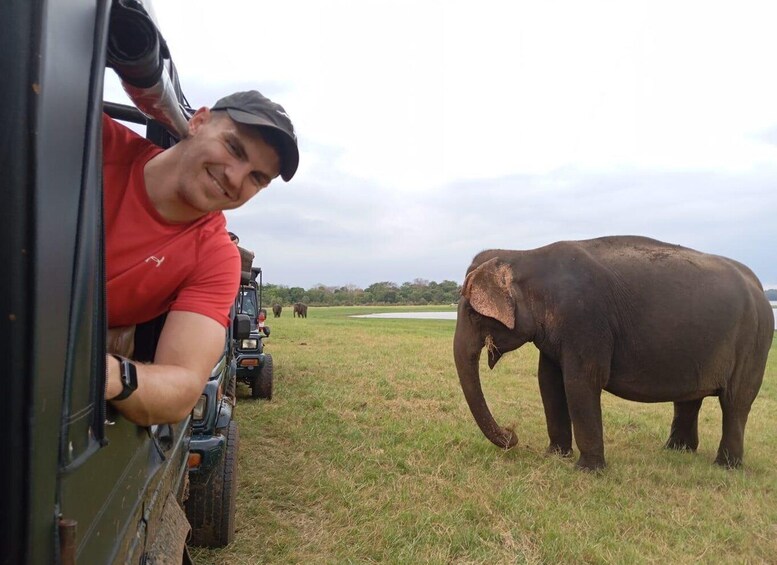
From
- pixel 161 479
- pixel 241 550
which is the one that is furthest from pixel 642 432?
pixel 161 479

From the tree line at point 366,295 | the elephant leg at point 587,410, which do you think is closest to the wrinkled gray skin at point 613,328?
the elephant leg at point 587,410

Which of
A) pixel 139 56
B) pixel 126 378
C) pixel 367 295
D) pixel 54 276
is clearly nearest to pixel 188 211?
pixel 139 56

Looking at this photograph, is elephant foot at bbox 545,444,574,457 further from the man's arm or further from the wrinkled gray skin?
the man's arm

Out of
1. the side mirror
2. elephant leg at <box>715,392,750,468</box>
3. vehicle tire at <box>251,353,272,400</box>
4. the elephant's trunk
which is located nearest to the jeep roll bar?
the side mirror

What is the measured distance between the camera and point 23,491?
0.85m

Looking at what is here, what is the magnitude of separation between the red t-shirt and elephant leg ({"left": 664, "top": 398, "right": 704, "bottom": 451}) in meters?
6.06

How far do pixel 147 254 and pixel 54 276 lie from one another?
783 mm

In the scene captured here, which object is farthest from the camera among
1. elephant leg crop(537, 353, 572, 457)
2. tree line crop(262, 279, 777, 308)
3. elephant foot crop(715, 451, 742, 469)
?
tree line crop(262, 279, 777, 308)

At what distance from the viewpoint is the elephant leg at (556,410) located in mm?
5988

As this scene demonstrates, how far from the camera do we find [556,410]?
5.99m

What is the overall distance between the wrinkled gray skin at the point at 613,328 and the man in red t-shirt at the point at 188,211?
402cm

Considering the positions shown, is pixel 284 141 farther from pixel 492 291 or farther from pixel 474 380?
pixel 474 380

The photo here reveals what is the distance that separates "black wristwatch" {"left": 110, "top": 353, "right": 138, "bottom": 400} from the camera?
4.12ft

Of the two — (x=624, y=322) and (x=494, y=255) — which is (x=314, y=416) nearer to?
(x=494, y=255)
